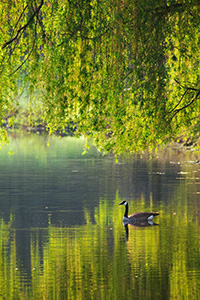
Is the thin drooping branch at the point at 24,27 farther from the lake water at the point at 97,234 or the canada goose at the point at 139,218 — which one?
the canada goose at the point at 139,218

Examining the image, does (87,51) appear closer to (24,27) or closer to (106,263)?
(24,27)

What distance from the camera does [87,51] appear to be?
11.0 meters

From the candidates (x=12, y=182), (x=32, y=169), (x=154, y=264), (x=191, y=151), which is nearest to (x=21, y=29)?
(x=154, y=264)

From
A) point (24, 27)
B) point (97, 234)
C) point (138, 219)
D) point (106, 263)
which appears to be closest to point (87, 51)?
point (24, 27)

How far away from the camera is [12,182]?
85.9 feet

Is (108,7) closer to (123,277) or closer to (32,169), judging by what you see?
(123,277)

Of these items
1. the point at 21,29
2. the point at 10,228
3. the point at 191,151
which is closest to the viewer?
the point at 21,29

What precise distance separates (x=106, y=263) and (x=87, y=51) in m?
3.92

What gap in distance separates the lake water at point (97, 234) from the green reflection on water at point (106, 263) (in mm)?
16

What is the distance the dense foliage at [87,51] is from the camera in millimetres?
10750

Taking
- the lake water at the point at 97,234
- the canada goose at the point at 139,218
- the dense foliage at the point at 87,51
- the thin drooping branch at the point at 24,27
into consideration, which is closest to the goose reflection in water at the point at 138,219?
the canada goose at the point at 139,218

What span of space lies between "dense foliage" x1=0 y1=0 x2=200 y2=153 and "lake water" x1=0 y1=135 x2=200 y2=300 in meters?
2.58

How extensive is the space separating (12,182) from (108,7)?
52.8ft

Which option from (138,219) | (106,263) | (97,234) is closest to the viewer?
(106,263)
